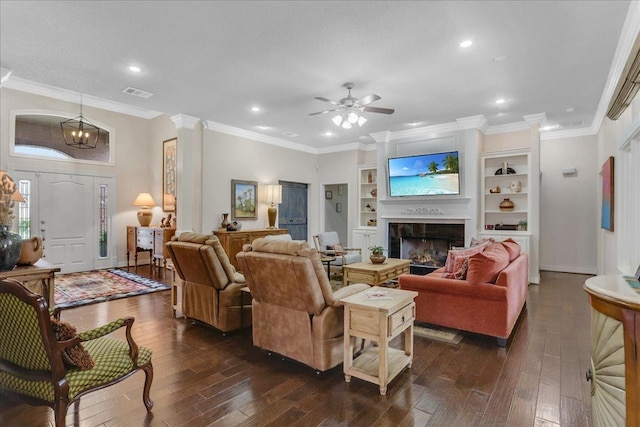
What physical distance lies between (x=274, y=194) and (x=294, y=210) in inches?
46.6

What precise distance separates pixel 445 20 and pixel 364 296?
2.52 meters

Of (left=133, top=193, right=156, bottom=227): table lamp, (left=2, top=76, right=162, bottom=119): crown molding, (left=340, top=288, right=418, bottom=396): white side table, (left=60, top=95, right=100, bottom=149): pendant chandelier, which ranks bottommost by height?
(left=340, top=288, right=418, bottom=396): white side table

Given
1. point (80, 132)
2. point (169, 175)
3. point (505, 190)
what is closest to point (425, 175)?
point (505, 190)

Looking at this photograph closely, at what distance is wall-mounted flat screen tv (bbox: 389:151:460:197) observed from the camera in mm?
6371

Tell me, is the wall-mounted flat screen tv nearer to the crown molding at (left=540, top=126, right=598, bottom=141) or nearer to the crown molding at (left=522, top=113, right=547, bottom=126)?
the crown molding at (left=522, top=113, right=547, bottom=126)

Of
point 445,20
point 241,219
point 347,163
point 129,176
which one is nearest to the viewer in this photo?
point 445,20

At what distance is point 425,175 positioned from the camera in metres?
6.68

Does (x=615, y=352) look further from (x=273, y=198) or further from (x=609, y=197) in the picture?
(x=273, y=198)

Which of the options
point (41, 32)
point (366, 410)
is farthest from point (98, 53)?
point (366, 410)

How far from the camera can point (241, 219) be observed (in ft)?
23.3

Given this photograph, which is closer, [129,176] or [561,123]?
[561,123]

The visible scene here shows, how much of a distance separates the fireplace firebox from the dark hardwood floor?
3.19 meters

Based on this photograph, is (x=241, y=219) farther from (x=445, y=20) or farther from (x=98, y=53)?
(x=445, y=20)

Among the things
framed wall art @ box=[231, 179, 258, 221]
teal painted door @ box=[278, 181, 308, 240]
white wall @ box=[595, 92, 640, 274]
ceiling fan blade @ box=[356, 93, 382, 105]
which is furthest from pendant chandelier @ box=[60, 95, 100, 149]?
white wall @ box=[595, 92, 640, 274]
